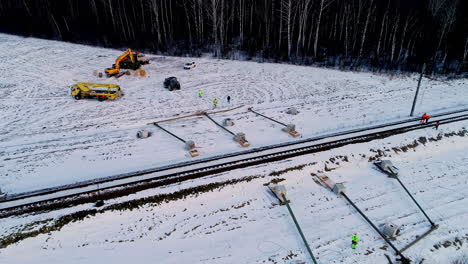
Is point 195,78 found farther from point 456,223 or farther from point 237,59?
point 456,223

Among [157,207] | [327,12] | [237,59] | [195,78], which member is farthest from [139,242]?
[327,12]

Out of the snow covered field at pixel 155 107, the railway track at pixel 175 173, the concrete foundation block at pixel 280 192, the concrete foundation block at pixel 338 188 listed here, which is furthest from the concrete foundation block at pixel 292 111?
the concrete foundation block at pixel 280 192

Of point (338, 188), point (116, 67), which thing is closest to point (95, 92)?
point (116, 67)

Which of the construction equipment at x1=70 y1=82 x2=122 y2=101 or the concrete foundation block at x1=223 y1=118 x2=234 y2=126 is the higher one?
the construction equipment at x1=70 y1=82 x2=122 y2=101

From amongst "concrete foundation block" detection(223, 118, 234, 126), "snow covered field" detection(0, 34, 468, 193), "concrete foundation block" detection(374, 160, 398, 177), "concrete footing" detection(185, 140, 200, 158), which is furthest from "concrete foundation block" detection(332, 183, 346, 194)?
"concrete foundation block" detection(223, 118, 234, 126)

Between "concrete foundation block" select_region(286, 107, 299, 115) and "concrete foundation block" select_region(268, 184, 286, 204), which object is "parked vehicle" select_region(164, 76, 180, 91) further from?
"concrete foundation block" select_region(268, 184, 286, 204)

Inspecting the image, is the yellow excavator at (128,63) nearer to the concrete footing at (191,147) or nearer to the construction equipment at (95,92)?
the construction equipment at (95,92)
